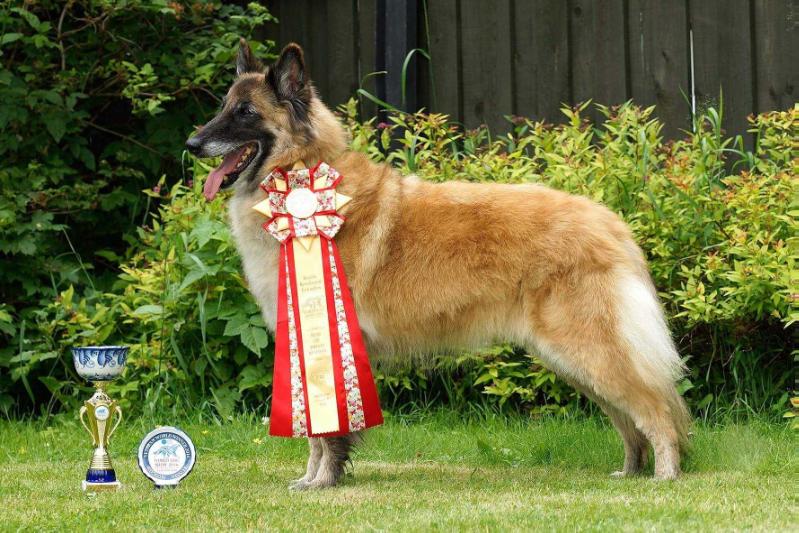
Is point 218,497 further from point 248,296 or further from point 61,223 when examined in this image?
point 61,223

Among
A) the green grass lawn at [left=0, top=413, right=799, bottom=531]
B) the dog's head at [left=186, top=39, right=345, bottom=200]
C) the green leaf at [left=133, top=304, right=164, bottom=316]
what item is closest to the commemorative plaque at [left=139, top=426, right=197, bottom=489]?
the green grass lawn at [left=0, top=413, right=799, bottom=531]

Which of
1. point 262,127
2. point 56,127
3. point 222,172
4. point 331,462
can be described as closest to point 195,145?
point 222,172

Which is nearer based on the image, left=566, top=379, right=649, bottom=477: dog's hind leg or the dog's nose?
the dog's nose

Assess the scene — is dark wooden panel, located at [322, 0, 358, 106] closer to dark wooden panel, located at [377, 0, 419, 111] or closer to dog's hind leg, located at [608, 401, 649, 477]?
dark wooden panel, located at [377, 0, 419, 111]

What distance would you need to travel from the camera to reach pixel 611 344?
423cm

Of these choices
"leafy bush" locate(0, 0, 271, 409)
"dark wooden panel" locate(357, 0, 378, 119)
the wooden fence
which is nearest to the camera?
the wooden fence

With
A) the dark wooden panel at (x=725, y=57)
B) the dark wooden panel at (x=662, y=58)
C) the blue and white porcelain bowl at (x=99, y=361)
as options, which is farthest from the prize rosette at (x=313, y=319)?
the dark wooden panel at (x=725, y=57)

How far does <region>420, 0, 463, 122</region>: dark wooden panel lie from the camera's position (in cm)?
676

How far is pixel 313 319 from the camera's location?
4.49m

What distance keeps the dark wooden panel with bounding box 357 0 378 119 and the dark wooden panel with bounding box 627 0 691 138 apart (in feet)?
5.68

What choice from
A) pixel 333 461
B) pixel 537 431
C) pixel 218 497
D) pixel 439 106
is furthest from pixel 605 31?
pixel 218 497

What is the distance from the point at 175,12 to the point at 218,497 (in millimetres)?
3367

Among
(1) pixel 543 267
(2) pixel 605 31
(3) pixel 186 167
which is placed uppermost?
(2) pixel 605 31

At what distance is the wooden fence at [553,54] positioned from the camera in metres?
5.96
